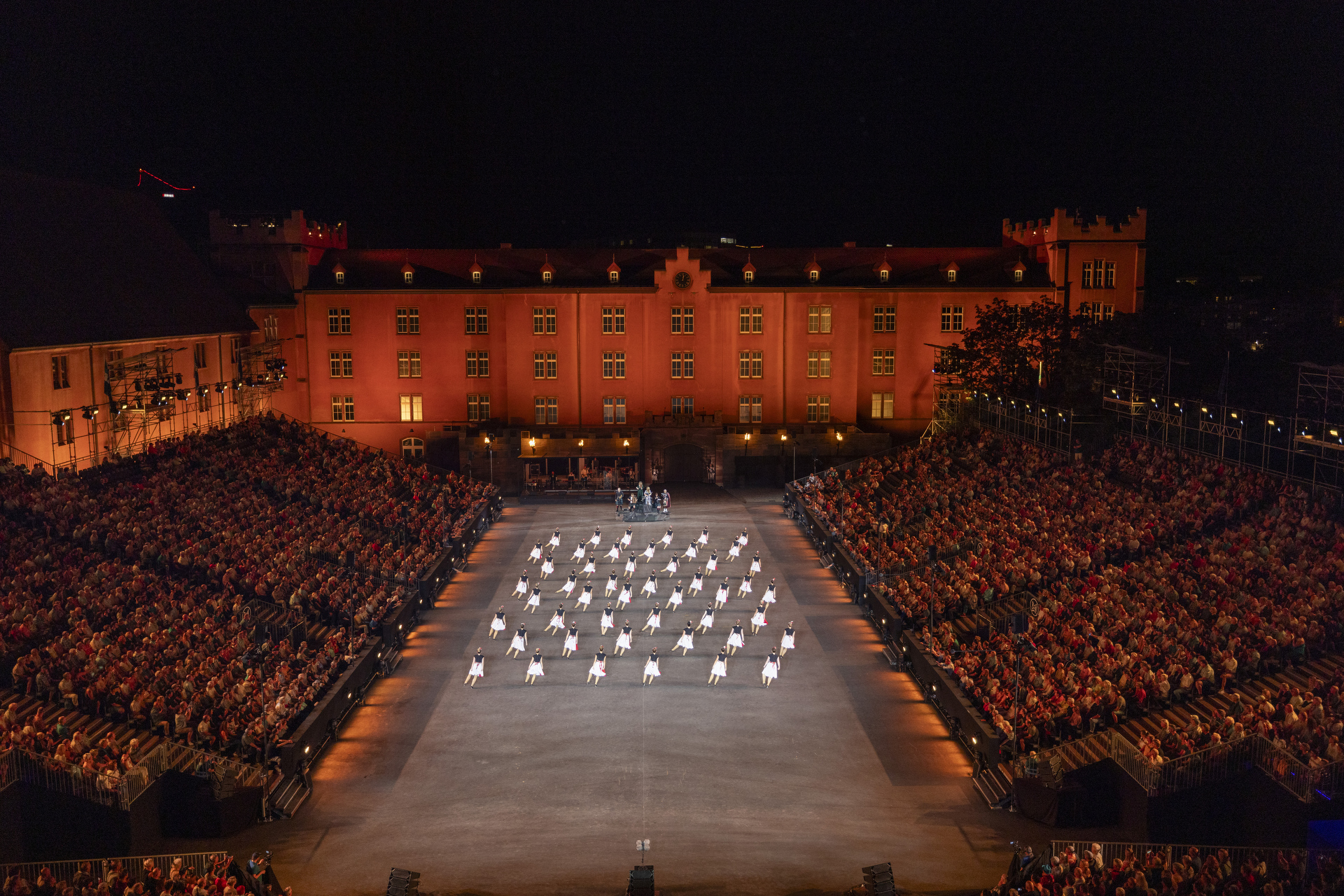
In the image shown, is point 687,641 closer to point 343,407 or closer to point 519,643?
point 519,643

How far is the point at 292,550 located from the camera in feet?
109

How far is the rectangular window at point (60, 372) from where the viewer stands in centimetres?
3563

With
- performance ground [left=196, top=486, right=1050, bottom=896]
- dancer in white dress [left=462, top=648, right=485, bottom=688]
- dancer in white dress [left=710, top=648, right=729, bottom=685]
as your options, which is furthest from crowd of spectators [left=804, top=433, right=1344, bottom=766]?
dancer in white dress [left=462, top=648, right=485, bottom=688]

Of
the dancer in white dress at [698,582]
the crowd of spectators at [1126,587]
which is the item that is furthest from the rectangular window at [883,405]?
the dancer in white dress at [698,582]

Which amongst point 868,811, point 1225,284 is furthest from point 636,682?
point 1225,284

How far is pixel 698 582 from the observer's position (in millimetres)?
36594

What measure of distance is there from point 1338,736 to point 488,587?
25434mm

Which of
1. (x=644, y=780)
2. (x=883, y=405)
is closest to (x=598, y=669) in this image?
(x=644, y=780)

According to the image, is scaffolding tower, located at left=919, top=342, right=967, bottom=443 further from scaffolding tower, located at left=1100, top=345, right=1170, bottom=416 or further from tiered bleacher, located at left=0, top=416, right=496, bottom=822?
tiered bleacher, located at left=0, top=416, right=496, bottom=822

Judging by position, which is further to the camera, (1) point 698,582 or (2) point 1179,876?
(1) point 698,582

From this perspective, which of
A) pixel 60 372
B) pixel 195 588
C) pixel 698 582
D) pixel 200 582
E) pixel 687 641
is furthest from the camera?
pixel 698 582

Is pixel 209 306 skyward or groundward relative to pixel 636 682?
skyward

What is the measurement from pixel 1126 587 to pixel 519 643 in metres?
16.2

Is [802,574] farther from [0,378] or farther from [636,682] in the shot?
[0,378]
